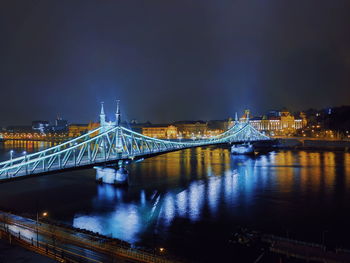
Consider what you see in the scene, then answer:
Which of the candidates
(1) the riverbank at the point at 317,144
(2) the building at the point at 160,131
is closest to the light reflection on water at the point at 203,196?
(1) the riverbank at the point at 317,144

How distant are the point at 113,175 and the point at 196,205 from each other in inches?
468

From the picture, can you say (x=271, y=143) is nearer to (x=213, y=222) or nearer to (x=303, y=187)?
(x=303, y=187)

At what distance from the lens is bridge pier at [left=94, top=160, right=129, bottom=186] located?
1419 inches

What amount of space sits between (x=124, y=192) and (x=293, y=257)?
20393mm

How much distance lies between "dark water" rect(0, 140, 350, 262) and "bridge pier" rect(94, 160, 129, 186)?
3.53ft

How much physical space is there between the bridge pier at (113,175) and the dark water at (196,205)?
1.08m

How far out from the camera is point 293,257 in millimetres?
16188

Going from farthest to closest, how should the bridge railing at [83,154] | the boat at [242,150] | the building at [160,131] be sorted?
the building at [160,131] < the boat at [242,150] < the bridge railing at [83,154]

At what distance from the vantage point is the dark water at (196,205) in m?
20.5

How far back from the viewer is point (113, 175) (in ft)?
120

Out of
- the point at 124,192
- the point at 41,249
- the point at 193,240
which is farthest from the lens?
the point at 124,192

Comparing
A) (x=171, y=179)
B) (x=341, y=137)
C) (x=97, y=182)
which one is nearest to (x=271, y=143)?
(x=341, y=137)

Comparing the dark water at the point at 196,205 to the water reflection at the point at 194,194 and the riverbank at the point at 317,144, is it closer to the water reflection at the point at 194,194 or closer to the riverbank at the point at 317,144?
the water reflection at the point at 194,194

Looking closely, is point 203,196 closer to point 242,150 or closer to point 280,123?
point 242,150
